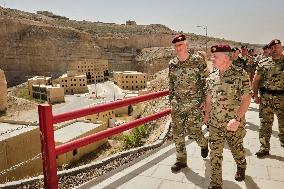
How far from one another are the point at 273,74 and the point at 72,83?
63.7 meters

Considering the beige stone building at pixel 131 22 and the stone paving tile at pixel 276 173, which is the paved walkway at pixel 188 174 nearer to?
the stone paving tile at pixel 276 173

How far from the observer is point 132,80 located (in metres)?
67.4

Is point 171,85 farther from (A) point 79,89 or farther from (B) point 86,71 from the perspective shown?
(B) point 86,71

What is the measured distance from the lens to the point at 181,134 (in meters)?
5.08

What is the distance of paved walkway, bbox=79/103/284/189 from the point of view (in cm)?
463

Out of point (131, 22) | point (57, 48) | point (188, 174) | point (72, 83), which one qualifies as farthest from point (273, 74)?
point (131, 22)

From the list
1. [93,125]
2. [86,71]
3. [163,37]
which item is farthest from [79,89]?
[163,37]

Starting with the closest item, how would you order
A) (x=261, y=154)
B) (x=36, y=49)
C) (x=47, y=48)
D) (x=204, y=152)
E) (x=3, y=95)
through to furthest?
(x=204, y=152), (x=261, y=154), (x=3, y=95), (x=36, y=49), (x=47, y=48)

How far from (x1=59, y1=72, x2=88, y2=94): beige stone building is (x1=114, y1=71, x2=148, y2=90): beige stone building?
25.3 feet

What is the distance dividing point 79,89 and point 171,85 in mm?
64559

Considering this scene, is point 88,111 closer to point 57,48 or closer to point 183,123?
point 183,123

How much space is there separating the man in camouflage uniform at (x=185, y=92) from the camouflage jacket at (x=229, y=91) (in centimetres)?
69

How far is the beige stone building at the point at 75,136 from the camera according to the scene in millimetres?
20500

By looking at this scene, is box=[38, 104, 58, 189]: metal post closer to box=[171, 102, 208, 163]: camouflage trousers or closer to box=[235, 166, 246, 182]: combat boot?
box=[171, 102, 208, 163]: camouflage trousers
